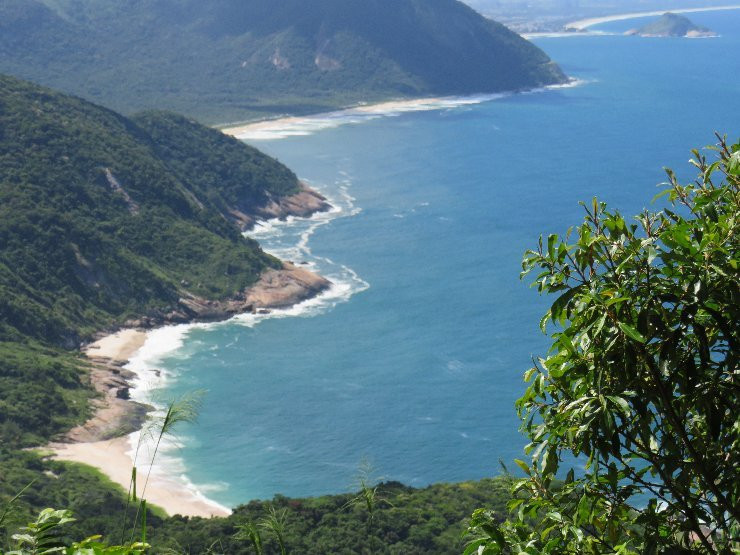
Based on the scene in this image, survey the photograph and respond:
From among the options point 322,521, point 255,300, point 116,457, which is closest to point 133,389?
point 116,457

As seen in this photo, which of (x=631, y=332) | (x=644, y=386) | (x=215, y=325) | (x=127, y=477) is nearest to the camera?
(x=631, y=332)

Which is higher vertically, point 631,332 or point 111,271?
point 111,271

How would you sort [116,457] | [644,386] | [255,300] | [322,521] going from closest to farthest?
[644,386] < [322,521] < [116,457] < [255,300]

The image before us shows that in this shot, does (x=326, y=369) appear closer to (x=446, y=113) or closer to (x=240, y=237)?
(x=240, y=237)

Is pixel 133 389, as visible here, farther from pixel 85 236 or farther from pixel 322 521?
pixel 322 521

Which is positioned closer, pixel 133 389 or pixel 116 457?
pixel 116 457

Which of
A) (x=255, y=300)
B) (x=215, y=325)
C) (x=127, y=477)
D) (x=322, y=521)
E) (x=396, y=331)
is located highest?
(x=255, y=300)

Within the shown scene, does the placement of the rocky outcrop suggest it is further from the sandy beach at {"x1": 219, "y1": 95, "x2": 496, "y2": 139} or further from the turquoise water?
the sandy beach at {"x1": 219, "y1": 95, "x2": 496, "y2": 139}
